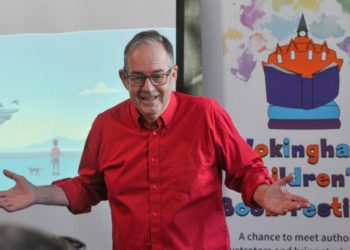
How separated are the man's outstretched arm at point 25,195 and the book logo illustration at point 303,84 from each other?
1.19 m

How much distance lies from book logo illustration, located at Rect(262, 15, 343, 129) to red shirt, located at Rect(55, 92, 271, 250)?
2.46 ft

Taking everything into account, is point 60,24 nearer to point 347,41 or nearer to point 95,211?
point 95,211

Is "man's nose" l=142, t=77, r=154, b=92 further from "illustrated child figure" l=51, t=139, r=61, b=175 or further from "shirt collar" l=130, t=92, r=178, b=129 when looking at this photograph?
"illustrated child figure" l=51, t=139, r=61, b=175

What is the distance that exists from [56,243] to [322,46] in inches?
85.6

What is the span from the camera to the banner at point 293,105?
2539 mm

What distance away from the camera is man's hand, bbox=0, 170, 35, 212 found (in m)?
1.78

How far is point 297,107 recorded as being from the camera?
257 cm

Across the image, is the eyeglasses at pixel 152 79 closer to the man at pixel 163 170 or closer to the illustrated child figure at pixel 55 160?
the man at pixel 163 170

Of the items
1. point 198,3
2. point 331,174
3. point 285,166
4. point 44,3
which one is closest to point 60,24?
point 44,3

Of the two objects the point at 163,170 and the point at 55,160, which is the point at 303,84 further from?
the point at 55,160

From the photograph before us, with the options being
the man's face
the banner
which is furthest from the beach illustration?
the man's face

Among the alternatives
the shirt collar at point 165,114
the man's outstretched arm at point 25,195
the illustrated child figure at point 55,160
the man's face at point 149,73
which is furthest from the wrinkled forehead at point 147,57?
the illustrated child figure at point 55,160

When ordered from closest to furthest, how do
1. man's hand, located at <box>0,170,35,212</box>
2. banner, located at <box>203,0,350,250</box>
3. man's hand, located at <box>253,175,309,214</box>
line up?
man's hand, located at <box>253,175,309,214</box> → man's hand, located at <box>0,170,35,212</box> → banner, located at <box>203,0,350,250</box>

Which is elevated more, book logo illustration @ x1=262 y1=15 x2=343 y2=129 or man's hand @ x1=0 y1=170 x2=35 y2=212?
book logo illustration @ x1=262 y1=15 x2=343 y2=129
